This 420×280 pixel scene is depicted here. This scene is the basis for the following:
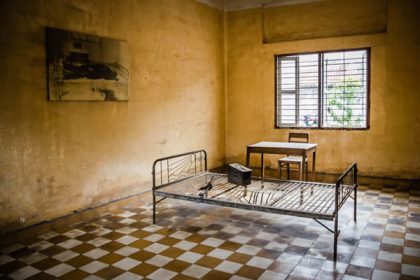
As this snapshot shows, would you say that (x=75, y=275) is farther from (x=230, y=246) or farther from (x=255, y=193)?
(x=255, y=193)

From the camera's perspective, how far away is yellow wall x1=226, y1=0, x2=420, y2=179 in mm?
6898

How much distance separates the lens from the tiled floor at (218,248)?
12.3ft

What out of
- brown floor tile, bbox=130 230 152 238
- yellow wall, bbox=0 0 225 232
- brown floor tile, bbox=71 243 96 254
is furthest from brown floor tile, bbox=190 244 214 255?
yellow wall, bbox=0 0 225 232

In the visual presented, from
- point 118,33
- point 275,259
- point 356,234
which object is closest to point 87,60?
point 118,33

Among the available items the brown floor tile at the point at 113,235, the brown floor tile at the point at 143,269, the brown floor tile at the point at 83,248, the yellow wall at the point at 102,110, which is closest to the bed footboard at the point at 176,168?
the yellow wall at the point at 102,110

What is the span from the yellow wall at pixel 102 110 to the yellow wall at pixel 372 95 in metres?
0.55

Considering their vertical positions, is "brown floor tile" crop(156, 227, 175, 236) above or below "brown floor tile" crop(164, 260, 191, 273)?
above

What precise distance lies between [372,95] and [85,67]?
496cm

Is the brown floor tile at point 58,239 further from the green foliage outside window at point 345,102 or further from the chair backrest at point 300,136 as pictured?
the green foliage outside window at point 345,102

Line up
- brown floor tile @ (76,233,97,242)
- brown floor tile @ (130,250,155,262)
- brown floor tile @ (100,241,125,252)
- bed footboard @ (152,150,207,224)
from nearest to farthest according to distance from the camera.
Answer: brown floor tile @ (130,250,155,262) < brown floor tile @ (100,241,125,252) < brown floor tile @ (76,233,97,242) < bed footboard @ (152,150,207,224)

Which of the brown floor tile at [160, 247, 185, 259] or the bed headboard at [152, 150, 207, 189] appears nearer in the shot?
the brown floor tile at [160, 247, 185, 259]

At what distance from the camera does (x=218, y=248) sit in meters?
4.32

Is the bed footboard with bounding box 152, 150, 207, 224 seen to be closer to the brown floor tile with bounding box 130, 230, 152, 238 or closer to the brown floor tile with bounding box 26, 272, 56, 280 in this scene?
the brown floor tile with bounding box 130, 230, 152, 238

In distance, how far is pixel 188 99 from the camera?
24.3 feet
